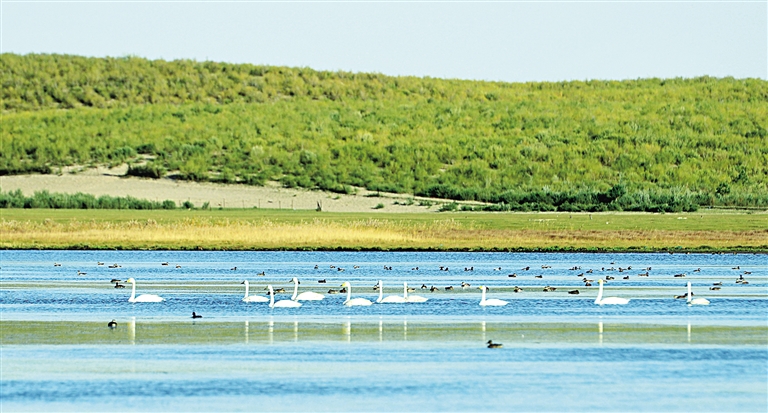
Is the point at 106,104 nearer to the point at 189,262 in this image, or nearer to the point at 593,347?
the point at 189,262

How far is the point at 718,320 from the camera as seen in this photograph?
2842 centimetres

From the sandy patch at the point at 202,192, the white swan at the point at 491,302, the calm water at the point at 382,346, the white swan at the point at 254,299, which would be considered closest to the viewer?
the calm water at the point at 382,346

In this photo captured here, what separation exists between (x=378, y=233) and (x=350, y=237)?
4.58ft

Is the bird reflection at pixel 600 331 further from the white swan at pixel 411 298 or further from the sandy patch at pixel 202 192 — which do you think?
the sandy patch at pixel 202 192

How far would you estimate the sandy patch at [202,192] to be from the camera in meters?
72.6

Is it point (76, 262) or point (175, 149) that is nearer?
point (76, 262)

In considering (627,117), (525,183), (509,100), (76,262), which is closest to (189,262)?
(76,262)

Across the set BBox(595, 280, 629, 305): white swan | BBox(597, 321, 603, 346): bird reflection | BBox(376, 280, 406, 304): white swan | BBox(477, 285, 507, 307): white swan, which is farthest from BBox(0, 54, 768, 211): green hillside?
BBox(597, 321, 603, 346): bird reflection

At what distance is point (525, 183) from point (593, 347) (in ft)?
192

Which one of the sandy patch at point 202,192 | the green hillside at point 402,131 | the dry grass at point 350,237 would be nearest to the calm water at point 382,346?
the dry grass at point 350,237

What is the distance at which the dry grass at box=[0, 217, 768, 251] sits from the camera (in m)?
51.6

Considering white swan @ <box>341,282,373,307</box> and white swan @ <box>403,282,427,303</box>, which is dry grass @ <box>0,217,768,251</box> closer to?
white swan @ <box>403,282,427,303</box>

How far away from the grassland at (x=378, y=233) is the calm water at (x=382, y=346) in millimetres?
10731

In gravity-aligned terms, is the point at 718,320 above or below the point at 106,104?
below
